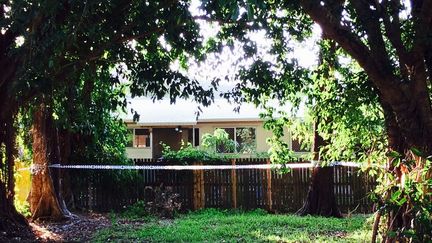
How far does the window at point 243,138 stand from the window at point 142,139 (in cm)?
377

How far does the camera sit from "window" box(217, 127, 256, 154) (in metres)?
21.0

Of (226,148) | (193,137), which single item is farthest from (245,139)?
(193,137)

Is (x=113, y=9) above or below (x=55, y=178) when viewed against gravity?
above

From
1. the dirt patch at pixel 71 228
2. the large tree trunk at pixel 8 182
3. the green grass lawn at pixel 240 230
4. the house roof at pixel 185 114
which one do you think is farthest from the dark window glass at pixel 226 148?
the large tree trunk at pixel 8 182

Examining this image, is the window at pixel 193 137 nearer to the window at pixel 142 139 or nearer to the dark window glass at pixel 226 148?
the dark window glass at pixel 226 148

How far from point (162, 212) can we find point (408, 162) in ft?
27.9

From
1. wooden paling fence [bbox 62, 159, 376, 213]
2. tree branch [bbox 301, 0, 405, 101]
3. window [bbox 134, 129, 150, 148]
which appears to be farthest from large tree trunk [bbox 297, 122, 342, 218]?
window [bbox 134, 129, 150, 148]

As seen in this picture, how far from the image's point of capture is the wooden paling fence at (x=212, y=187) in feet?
45.7

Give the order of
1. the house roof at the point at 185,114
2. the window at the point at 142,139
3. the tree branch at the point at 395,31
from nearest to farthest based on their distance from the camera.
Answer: the tree branch at the point at 395,31
the house roof at the point at 185,114
the window at the point at 142,139

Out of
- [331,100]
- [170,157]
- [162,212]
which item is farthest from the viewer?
[170,157]

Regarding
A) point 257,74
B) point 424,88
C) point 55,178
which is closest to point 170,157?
point 55,178

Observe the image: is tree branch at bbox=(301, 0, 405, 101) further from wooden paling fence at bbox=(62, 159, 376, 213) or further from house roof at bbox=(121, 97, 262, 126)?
house roof at bbox=(121, 97, 262, 126)

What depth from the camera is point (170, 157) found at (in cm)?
1457

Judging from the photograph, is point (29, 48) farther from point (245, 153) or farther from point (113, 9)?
point (245, 153)
